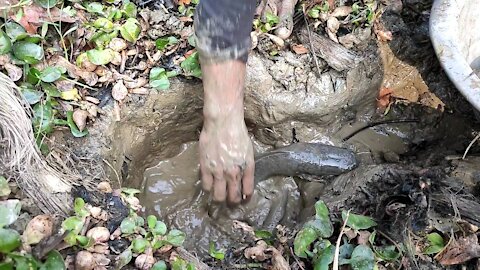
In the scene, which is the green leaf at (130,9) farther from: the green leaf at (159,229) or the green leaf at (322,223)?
the green leaf at (322,223)

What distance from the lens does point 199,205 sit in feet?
10.2

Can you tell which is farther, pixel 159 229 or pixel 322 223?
pixel 322 223

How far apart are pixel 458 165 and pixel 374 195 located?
0.53m

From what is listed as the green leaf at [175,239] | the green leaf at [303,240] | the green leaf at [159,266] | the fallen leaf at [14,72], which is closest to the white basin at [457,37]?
the green leaf at [303,240]

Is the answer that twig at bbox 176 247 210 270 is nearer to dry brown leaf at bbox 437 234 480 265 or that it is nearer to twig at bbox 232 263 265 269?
twig at bbox 232 263 265 269

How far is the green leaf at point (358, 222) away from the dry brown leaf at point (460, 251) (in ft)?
1.03

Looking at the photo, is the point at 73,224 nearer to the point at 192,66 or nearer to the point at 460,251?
the point at 192,66

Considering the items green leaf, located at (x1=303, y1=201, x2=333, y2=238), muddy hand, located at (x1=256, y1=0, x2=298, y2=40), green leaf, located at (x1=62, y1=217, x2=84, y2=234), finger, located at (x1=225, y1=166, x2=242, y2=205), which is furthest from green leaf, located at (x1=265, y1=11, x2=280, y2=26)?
green leaf, located at (x1=62, y1=217, x2=84, y2=234)

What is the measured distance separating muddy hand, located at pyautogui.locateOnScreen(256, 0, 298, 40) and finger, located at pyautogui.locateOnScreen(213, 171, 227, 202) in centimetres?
98

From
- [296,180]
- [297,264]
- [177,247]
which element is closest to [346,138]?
[296,180]

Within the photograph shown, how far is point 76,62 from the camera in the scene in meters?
2.76

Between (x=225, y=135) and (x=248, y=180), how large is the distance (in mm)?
429

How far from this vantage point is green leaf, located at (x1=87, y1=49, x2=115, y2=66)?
2752 mm

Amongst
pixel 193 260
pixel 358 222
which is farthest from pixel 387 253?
pixel 193 260
